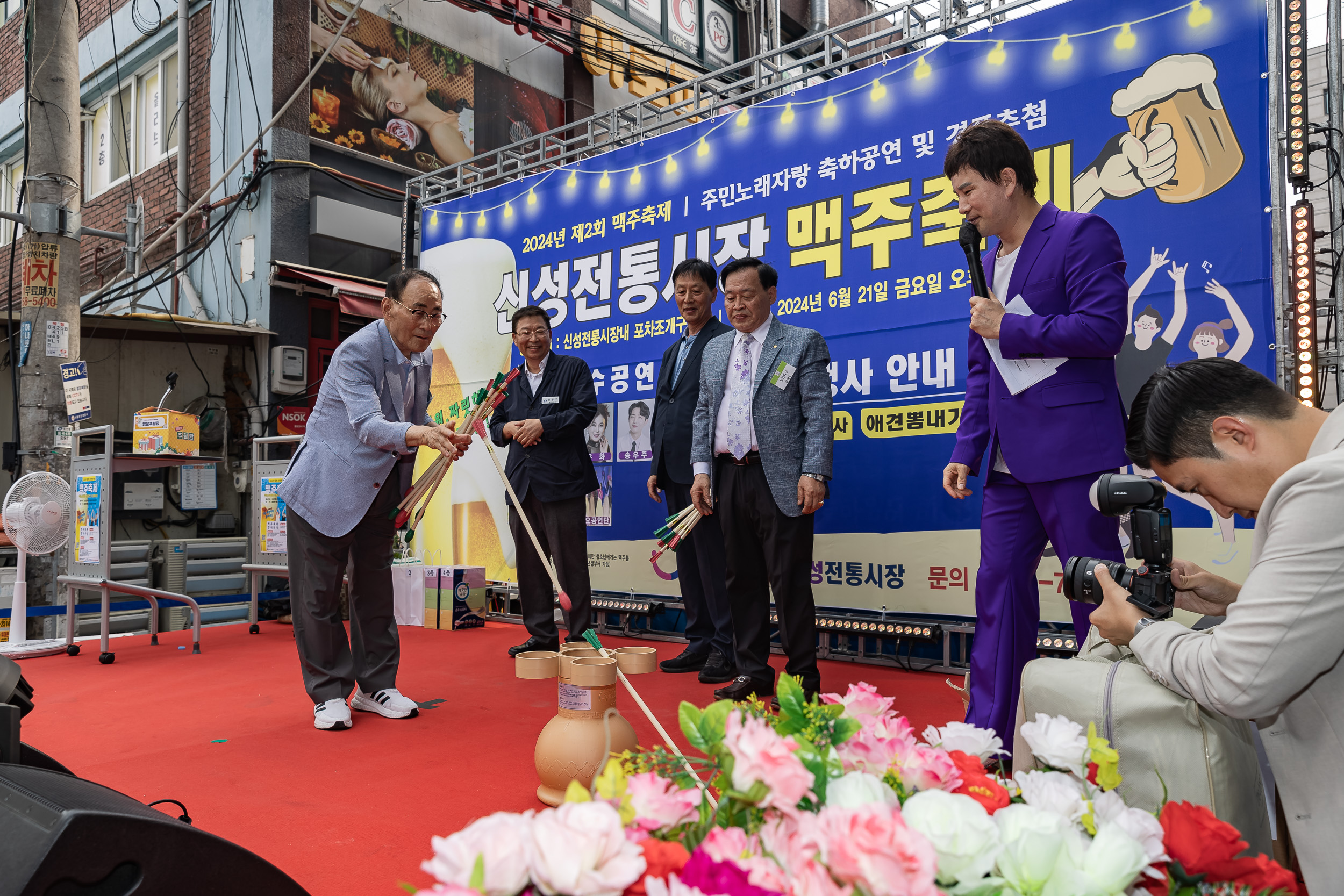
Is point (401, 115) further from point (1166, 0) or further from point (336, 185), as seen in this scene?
point (1166, 0)

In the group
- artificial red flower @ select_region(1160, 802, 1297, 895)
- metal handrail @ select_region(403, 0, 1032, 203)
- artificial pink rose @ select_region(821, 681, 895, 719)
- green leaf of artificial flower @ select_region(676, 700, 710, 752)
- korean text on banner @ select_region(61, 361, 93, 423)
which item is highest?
metal handrail @ select_region(403, 0, 1032, 203)

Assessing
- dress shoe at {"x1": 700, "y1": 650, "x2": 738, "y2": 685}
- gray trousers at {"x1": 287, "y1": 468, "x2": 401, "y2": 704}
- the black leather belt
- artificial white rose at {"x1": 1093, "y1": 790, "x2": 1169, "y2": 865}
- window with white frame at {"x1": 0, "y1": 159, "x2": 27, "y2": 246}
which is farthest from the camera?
window with white frame at {"x1": 0, "y1": 159, "x2": 27, "y2": 246}

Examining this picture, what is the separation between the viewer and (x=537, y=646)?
12.6 ft

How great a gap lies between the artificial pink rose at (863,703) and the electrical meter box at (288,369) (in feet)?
22.3

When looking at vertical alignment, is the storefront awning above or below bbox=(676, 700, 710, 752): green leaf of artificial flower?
above

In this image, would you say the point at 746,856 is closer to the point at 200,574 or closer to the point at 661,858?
the point at 661,858

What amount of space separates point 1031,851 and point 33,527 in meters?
5.05

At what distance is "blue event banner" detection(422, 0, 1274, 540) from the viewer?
2889mm

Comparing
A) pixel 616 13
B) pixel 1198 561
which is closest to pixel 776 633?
pixel 1198 561

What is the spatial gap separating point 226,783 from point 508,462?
1.98 m

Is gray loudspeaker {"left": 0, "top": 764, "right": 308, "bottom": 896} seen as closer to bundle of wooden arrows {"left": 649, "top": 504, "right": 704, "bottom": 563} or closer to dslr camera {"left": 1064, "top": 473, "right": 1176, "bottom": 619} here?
dslr camera {"left": 1064, "top": 473, "right": 1176, "bottom": 619}

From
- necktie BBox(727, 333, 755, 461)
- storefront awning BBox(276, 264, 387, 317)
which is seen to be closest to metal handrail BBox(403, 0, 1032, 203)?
storefront awning BBox(276, 264, 387, 317)

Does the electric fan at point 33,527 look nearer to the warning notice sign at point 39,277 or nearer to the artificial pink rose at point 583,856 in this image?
the warning notice sign at point 39,277

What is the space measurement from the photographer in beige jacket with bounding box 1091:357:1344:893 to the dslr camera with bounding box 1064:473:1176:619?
0.09 feet
